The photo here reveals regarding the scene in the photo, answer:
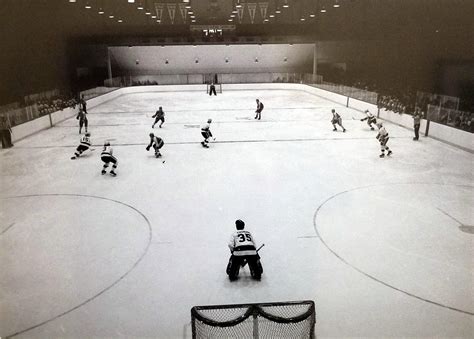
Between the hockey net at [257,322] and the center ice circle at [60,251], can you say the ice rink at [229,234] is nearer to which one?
the center ice circle at [60,251]

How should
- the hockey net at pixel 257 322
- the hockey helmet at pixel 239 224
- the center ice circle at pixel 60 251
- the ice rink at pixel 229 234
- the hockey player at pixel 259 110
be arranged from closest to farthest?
1. the hockey net at pixel 257 322
2. the ice rink at pixel 229 234
3. the center ice circle at pixel 60 251
4. the hockey helmet at pixel 239 224
5. the hockey player at pixel 259 110

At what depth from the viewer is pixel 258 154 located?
12.9 meters

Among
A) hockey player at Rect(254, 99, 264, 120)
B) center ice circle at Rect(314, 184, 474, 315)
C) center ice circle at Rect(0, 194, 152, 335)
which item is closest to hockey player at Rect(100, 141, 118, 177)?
center ice circle at Rect(0, 194, 152, 335)

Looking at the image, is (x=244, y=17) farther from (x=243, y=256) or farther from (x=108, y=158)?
(x=243, y=256)

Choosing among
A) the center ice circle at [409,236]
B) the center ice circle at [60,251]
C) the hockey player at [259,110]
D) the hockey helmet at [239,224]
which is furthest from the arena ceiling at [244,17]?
the hockey helmet at [239,224]

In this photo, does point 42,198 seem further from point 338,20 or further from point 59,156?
point 338,20

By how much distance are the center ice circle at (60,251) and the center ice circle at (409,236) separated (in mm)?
3749

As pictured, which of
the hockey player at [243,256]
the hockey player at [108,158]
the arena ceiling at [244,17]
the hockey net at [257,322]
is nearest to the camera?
the hockey net at [257,322]

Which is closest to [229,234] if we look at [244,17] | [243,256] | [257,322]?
[243,256]

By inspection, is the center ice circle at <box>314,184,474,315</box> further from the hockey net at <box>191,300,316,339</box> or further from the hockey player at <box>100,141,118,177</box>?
the hockey player at <box>100,141,118,177</box>

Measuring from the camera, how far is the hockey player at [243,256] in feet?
17.7

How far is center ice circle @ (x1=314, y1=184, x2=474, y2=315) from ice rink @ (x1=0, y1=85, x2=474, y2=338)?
1.1 inches

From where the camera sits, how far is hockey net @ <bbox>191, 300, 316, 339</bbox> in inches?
148

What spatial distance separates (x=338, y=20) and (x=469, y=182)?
23815 mm
